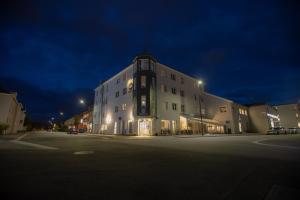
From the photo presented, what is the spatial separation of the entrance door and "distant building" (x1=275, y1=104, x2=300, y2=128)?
6726 cm

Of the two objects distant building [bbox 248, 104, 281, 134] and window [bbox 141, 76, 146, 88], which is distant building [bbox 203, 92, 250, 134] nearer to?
distant building [bbox 248, 104, 281, 134]

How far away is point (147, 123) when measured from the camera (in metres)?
35.0

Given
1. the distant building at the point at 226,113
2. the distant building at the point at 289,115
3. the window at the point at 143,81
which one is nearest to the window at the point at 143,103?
the window at the point at 143,81

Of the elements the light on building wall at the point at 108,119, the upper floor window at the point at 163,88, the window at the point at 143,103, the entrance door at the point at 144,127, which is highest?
the upper floor window at the point at 163,88

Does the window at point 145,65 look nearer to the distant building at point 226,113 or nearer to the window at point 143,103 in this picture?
the window at point 143,103

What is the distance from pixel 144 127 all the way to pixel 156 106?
16.6 feet

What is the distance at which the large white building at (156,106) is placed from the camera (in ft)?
114

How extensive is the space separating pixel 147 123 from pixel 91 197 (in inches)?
1256

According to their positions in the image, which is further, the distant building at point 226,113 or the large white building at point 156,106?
the distant building at point 226,113

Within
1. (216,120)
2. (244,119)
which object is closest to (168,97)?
(216,120)

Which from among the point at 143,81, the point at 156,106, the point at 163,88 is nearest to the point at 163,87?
the point at 163,88

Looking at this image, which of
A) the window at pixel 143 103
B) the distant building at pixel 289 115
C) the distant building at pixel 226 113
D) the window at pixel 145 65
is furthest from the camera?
the distant building at pixel 289 115

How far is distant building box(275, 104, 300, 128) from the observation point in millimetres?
68637

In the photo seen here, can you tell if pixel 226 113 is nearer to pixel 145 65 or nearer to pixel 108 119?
pixel 145 65
